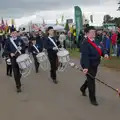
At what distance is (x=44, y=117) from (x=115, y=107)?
1791mm

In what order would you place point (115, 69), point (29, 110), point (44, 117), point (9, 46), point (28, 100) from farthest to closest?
point (115, 69) < point (9, 46) < point (28, 100) < point (29, 110) < point (44, 117)

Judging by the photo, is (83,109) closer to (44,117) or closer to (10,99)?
(44,117)

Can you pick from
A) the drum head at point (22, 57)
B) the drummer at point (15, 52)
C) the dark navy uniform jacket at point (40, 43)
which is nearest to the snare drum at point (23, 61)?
the drum head at point (22, 57)

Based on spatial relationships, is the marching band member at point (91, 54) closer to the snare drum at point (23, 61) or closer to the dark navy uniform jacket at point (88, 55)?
the dark navy uniform jacket at point (88, 55)

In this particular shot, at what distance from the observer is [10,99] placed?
33.8 feet

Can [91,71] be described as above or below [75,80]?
above

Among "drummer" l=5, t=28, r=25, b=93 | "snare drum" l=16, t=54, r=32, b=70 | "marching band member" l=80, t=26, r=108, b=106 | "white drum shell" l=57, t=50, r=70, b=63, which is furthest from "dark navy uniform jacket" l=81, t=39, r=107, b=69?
"drummer" l=5, t=28, r=25, b=93

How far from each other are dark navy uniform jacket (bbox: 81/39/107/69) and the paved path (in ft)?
3.18

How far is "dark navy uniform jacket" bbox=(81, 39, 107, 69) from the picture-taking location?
9047mm

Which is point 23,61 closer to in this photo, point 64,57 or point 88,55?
point 64,57

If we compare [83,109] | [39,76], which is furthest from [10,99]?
[39,76]

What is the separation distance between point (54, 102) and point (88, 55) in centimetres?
148

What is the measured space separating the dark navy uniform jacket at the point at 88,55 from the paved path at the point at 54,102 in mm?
969

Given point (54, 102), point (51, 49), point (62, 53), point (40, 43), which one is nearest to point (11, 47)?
point (62, 53)
